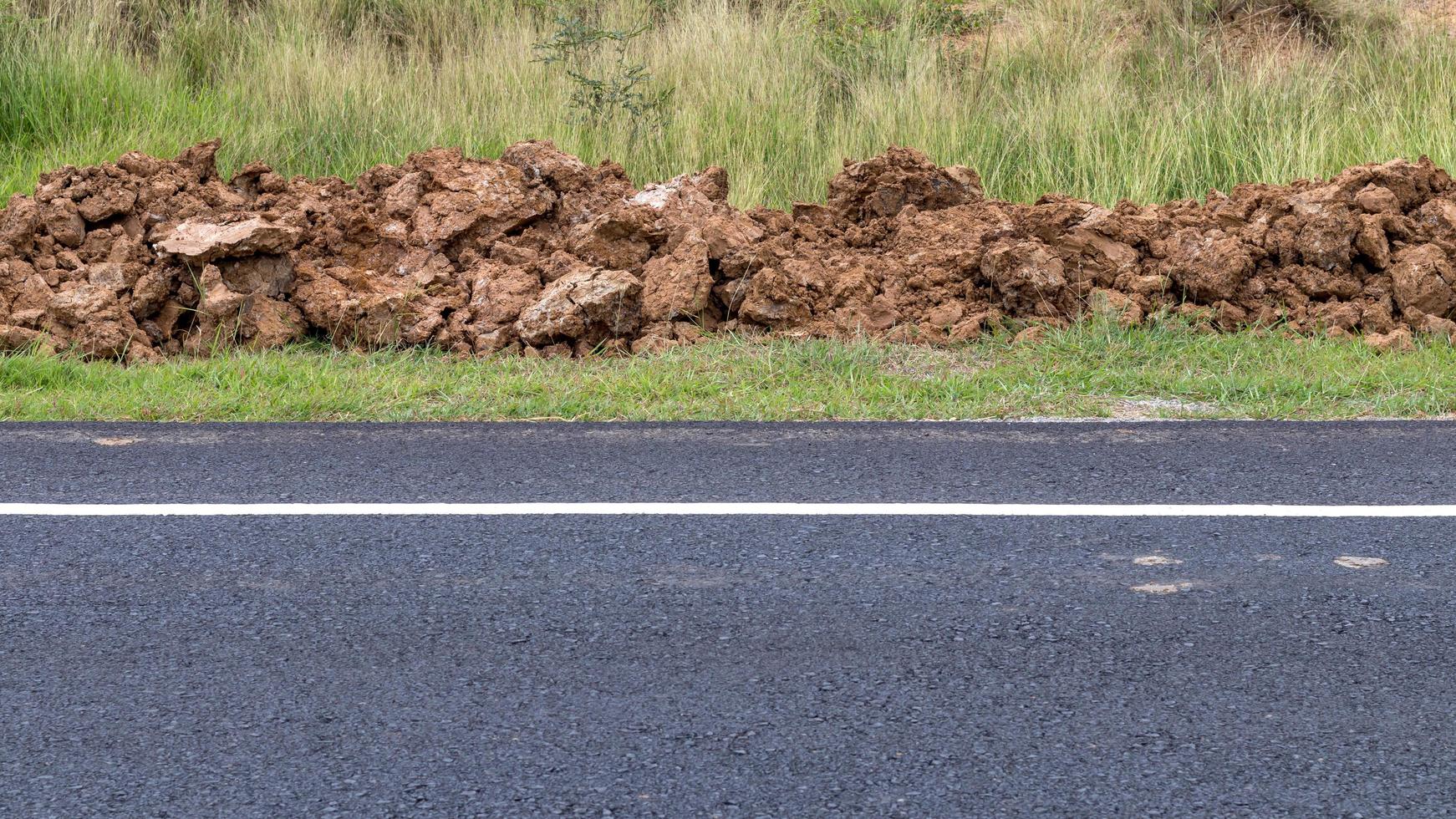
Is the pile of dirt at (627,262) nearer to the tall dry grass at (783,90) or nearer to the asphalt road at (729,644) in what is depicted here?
the tall dry grass at (783,90)

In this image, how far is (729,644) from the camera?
402 centimetres

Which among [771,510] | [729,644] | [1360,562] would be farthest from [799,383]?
[729,644]

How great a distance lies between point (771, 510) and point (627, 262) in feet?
13.7

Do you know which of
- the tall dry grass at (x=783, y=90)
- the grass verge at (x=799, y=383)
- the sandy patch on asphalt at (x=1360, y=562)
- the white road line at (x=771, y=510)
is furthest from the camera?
the tall dry grass at (x=783, y=90)

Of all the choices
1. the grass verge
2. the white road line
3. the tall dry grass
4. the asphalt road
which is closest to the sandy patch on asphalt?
the asphalt road

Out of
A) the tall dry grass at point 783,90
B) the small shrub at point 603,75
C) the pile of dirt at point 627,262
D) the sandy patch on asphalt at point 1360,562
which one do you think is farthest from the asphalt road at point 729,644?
the small shrub at point 603,75

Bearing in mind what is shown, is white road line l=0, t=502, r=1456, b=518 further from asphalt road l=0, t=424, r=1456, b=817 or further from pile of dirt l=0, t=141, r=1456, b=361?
pile of dirt l=0, t=141, r=1456, b=361

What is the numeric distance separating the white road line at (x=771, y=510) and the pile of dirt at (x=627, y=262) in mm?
3154

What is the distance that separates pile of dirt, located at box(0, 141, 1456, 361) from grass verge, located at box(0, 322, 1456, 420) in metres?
0.32

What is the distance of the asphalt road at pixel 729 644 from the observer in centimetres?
325

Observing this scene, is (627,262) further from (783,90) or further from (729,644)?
(729,644)

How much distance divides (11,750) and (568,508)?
226 cm

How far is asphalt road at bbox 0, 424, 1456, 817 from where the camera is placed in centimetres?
325

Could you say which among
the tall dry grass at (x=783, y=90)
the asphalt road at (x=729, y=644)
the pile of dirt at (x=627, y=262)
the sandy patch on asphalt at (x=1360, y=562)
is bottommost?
the asphalt road at (x=729, y=644)
